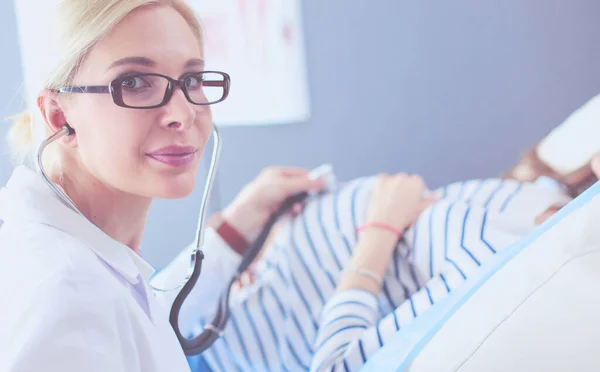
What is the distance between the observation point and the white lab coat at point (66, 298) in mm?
476

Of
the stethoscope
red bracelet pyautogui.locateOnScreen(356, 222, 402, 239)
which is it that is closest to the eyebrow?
the stethoscope

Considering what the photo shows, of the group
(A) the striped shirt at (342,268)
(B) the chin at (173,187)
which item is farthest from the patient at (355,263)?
(B) the chin at (173,187)

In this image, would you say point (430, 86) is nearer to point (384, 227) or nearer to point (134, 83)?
point (384, 227)

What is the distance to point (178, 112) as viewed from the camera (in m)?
0.71

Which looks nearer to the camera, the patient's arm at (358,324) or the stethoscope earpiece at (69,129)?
the stethoscope earpiece at (69,129)

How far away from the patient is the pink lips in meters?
0.37

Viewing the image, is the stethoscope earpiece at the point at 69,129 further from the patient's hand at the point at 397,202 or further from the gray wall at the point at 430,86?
the gray wall at the point at 430,86

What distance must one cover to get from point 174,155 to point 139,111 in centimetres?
7

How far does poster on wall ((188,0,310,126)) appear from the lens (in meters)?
1.86

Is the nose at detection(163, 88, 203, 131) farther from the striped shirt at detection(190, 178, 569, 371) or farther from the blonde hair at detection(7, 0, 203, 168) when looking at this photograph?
the striped shirt at detection(190, 178, 569, 371)

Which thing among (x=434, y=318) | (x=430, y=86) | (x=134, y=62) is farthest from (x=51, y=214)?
(x=430, y=86)

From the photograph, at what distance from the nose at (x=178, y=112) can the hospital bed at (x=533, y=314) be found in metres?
0.39

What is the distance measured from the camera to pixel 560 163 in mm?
1351

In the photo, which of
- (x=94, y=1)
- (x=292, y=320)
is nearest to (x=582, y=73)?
(x=292, y=320)
